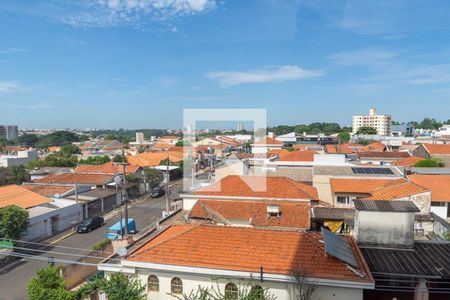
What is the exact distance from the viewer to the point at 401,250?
7.14 metres

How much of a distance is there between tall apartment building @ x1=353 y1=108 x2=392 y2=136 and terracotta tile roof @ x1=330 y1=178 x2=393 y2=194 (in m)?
79.7

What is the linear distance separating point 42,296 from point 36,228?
7862 millimetres

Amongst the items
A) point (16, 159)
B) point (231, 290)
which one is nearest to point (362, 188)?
point (231, 290)

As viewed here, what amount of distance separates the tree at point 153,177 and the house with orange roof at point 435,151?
23917 mm

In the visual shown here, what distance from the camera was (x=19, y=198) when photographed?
47.0ft

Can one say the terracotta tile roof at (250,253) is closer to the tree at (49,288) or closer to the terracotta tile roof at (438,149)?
the tree at (49,288)

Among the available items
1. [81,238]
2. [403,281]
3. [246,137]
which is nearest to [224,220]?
[403,281]

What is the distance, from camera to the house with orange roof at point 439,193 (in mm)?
14039

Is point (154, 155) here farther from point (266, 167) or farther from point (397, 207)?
point (397, 207)

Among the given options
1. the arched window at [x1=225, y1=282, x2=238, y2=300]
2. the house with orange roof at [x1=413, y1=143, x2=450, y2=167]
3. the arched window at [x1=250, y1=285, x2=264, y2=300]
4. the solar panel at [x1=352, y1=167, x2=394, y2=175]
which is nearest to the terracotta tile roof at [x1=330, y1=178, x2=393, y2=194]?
the solar panel at [x1=352, y1=167, x2=394, y2=175]

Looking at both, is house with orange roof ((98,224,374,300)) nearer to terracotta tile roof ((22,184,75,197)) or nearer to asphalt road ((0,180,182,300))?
asphalt road ((0,180,182,300))

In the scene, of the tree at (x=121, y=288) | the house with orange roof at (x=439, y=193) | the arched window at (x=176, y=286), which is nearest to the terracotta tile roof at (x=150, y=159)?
the house with orange roof at (x=439, y=193)

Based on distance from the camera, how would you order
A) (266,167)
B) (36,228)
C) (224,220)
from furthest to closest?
(266,167), (36,228), (224,220)

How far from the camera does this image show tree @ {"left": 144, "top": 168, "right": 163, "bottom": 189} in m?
24.1
